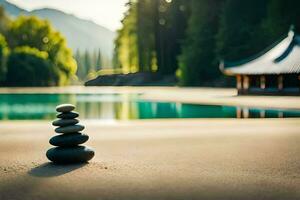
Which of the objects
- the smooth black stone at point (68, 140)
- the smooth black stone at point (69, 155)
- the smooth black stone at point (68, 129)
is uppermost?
the smooth black stone at point (68, 129)

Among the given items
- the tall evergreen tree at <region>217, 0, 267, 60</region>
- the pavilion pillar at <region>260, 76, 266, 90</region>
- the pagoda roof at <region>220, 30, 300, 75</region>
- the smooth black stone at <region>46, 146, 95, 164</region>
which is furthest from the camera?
the tall evergreen tree at <region>217, 0, 267, 60</region>

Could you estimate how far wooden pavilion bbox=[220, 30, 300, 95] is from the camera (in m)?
39.6

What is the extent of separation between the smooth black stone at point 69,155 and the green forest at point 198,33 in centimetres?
5223

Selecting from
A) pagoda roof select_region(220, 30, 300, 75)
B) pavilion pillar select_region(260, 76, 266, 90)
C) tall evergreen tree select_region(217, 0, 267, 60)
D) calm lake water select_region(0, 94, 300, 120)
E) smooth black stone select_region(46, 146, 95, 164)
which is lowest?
calm lake water select_region(0, 94, 300, 120)

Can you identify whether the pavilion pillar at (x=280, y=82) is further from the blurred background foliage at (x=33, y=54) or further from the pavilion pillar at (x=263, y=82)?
the blurred background foliage at (x=33, y=54)

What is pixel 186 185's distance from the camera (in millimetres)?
6672

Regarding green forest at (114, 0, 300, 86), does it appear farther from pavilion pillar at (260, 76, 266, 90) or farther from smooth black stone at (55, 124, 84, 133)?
smooth black stone at (55, 124, 84, 133)

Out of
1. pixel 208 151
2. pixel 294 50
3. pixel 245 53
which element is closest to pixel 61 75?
pixel 245 53

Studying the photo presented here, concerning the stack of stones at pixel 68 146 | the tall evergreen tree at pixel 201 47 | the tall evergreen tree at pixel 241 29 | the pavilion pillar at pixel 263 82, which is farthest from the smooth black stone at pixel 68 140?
the tall evergreen tree at pixel 201 47

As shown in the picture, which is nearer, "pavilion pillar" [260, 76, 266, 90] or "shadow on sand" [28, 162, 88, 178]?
"shadow on sand" [28, 162, 88, 178]

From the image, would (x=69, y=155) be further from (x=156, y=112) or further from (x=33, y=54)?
(x=33, y=54)

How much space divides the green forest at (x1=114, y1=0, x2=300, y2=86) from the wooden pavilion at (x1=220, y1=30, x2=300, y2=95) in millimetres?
15104

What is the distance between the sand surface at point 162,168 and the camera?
20.5 ft

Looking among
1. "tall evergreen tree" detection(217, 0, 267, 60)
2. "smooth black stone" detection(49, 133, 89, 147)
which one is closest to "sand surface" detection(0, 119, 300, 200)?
"smooth black stone" detection(49, 133, 89, 147)
